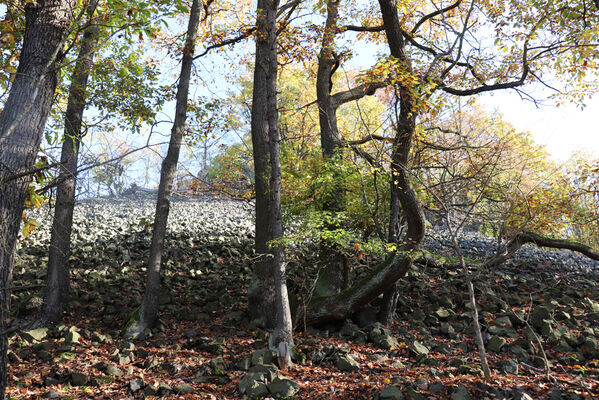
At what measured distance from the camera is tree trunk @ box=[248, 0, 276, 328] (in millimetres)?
7973

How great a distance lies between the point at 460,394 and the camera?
4668mm

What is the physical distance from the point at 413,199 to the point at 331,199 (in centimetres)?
233

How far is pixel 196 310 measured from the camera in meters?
8.91

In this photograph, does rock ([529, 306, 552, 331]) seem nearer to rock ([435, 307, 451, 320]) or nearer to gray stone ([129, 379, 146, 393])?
rock ([435, 307, 451, 320])

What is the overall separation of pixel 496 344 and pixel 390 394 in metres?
3.16

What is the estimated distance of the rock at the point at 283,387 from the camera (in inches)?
200

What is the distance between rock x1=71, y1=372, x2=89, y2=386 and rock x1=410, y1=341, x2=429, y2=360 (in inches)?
191

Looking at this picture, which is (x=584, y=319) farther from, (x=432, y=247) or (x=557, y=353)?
(x=432, y=247)

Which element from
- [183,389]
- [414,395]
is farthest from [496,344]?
[183,389]

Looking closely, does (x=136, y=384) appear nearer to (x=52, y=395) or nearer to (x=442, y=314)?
(x=52, y=395)

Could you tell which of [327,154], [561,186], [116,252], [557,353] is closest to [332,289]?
[327,154]

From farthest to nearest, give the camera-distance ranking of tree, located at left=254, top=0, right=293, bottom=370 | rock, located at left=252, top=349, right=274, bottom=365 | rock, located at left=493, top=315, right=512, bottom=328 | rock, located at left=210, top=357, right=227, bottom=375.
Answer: rock, located at left=493, top=315, right=512, bottom=328, tree, located at left=254, top=0, right=293, bottom=370, rock, located at left=252, top=349, right=274, bottom=365, rock, located at left=210, top=357, right=227, bottom=375

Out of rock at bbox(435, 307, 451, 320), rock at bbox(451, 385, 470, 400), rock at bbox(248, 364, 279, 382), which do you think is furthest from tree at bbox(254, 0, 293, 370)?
rock at bbox(435, 307, 451, 320)

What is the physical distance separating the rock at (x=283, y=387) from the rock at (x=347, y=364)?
978 mm
